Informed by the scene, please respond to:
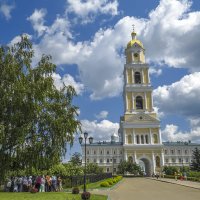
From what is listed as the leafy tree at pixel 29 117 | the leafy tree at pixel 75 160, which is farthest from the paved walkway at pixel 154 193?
the leafy tree at pixel 75 160

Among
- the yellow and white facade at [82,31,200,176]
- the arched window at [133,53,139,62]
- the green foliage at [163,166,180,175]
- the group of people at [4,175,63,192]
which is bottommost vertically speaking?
the group of people at [4,175,63,192]

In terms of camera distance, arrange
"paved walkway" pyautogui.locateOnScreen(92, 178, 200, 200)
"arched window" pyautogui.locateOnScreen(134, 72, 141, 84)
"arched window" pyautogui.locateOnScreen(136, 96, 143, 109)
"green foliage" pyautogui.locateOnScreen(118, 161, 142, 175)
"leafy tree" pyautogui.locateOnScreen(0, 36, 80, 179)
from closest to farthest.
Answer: "leafy tree" pyautogui.locateOnScreen(0, 36, 80, 179), "paved walkway" pyautogui.locateOnScreen(92, 178, 200, 200), "green foliage" pyautogui.locateOnScreen(118, 161, 142, 175), "arched window" pyautogui.locateOnScreen(136, 96, 143, 109), "arched window" pyautogui.locateOnScreen(134, 72, 141, 84)

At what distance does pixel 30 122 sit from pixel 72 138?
8.48ft

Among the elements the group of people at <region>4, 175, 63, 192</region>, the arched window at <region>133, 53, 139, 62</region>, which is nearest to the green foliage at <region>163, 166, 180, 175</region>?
the arched window at <region>133, 53, 139, 62</region>

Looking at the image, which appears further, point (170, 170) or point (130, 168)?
point (130, 168)

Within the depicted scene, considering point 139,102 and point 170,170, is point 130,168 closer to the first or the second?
point 170,170

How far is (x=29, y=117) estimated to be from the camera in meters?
14.8

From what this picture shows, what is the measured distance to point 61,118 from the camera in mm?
15602

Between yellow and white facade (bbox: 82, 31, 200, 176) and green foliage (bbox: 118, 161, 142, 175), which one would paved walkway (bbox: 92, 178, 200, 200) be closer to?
green foliage (bbox: 118, 161, 142, 175)

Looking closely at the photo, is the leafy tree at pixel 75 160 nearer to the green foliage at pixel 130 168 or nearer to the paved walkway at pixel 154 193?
the green foliage at pixel 130 168

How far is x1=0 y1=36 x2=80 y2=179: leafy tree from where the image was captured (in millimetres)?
14516

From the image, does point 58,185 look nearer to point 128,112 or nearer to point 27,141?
point 27,141

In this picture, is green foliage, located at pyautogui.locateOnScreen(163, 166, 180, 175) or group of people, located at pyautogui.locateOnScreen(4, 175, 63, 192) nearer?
group of people, located at pyautogui.locateOnScreen(4, 175, 63, 192)

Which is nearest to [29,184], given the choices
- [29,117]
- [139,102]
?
[29,117]
